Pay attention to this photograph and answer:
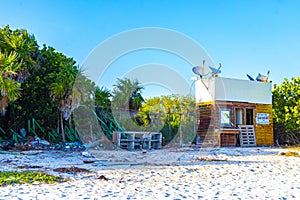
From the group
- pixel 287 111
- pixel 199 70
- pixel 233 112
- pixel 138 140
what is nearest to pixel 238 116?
pixel 233 112

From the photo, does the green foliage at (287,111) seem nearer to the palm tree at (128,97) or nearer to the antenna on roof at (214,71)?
the antenna on roof at (214,71)

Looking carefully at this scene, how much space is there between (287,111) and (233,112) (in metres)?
3.13

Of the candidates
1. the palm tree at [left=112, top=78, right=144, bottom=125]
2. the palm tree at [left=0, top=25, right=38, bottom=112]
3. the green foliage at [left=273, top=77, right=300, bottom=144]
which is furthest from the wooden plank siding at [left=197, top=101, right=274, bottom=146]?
the palm tree at [left=0, top=25, right=38, bottom=112]

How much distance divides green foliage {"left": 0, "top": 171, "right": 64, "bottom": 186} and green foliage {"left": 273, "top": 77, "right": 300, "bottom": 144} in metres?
14.0

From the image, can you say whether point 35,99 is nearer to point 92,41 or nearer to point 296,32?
point 92,41

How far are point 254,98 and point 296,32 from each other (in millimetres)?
3804

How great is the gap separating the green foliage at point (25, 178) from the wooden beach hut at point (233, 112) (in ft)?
35.6

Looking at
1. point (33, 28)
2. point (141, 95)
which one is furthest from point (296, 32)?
point (33, 28)

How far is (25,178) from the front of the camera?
214 inches

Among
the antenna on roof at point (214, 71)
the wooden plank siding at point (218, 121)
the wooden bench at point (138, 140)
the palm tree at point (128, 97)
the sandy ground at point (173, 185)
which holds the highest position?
the antenna on roof at point (214, 71)

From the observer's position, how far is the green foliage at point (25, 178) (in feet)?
16.9

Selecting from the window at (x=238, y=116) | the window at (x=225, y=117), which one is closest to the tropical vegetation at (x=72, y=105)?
the window at (x=225, y=117)

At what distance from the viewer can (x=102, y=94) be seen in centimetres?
1628

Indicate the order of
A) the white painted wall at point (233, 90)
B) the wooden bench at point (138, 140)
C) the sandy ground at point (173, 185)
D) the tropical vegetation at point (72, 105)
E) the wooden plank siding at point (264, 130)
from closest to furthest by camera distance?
the sandy ground at point (173, 185) < the tropical vegetation at point (72, 105) < the wooden bench at point (138, 140) < the white painted wall at point (233, 90) < the wooden plank siding at point (264, 130)
